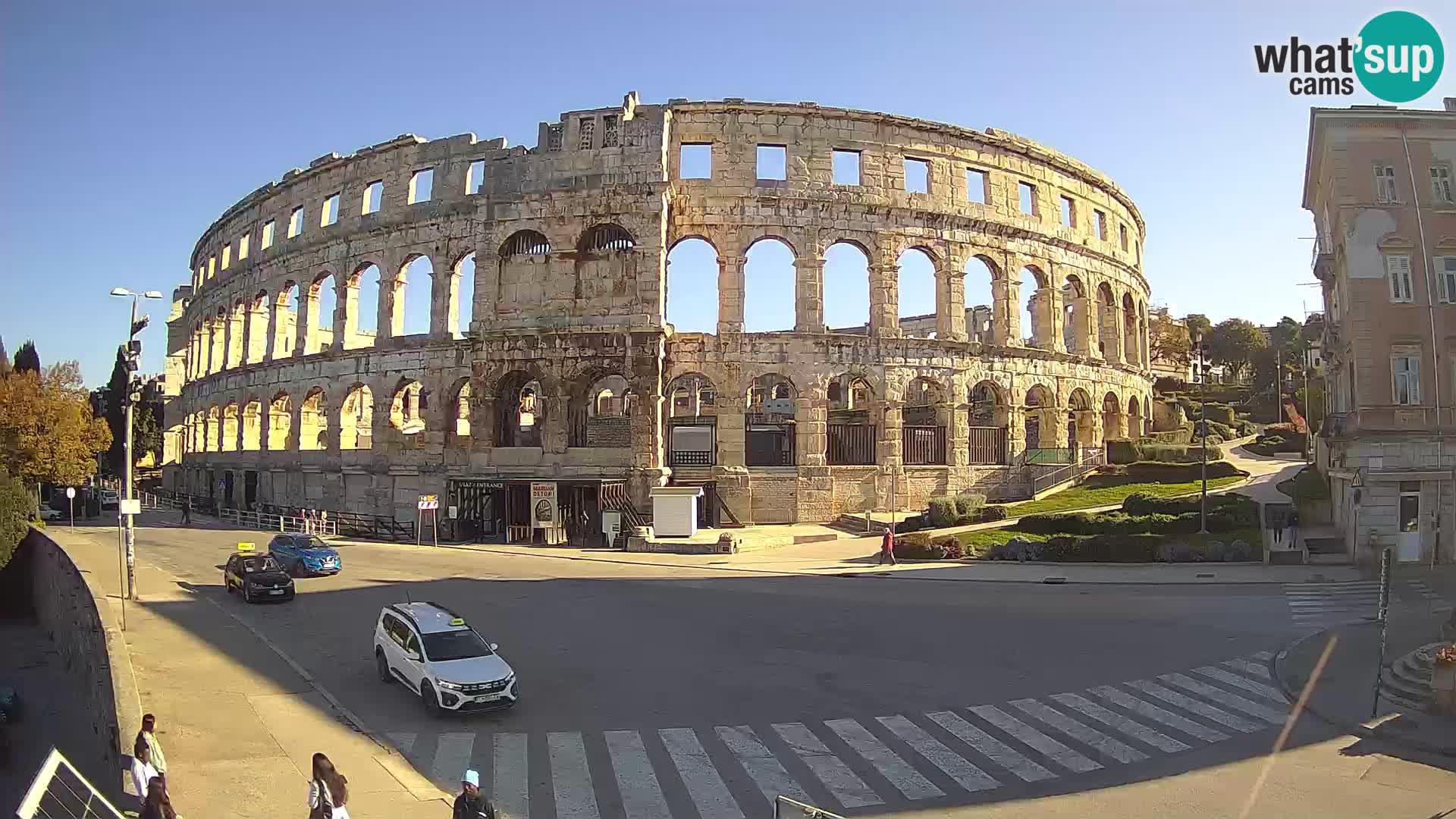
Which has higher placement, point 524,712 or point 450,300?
point 450,300

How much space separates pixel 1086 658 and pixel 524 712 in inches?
437

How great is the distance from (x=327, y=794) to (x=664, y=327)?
30938 mm

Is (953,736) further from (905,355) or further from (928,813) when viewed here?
(905,355)

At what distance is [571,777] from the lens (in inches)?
440

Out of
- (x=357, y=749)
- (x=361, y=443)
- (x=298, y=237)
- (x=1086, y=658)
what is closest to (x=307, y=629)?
(x=357, y=749)

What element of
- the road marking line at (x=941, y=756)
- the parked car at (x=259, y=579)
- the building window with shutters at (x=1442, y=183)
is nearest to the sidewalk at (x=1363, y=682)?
the road marking line at (x=941, y=756)

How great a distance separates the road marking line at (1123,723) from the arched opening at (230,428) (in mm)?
55435

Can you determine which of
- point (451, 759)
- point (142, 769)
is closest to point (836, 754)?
point (451, 759)

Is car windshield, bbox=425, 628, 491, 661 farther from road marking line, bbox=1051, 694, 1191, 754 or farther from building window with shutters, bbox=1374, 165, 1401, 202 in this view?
building window with shutters, bbox=1374, 165, 1401, 202

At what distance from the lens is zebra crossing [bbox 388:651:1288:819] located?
34.7 ft

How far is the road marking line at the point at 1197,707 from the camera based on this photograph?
1315 cm

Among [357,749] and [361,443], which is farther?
[361,443]

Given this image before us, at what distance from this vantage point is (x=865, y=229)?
1638 inches

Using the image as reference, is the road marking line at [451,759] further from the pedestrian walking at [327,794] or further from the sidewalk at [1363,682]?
the sidewalk at [1363,682]
